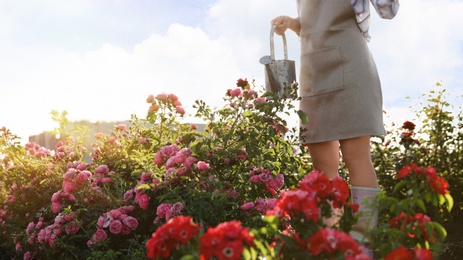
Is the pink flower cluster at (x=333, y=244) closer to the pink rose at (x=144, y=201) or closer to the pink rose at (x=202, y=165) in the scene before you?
the pink rose at (x=202, y=165)

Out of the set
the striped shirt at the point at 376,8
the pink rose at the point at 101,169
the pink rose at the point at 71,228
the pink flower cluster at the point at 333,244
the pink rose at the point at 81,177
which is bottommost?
the pink rose at the point at 71,228

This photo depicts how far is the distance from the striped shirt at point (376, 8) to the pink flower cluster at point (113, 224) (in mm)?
1615

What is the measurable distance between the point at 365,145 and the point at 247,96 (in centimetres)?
104

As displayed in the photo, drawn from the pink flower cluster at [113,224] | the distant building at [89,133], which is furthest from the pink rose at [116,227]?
the distant building at [89,133]

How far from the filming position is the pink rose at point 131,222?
10.7 ft

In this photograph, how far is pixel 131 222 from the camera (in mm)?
3277

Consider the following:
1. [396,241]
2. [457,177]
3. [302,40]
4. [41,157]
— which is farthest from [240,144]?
[457,177]

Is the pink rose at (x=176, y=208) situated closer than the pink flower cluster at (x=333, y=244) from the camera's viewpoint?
No

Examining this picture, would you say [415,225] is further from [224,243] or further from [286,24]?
[286,24]

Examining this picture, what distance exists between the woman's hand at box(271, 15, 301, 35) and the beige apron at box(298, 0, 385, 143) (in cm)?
12

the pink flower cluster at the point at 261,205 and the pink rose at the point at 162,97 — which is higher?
the pink rose at the point at 162,97

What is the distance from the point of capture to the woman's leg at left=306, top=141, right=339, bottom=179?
2.92 meters

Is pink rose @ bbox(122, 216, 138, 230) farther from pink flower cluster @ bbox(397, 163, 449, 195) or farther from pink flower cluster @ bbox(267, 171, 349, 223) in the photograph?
pink flower cluster @ bbox(397, 163, 449, 195)

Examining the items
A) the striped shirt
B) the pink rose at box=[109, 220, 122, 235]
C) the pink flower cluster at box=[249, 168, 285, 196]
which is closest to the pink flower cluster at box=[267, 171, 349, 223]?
the striped shirt
